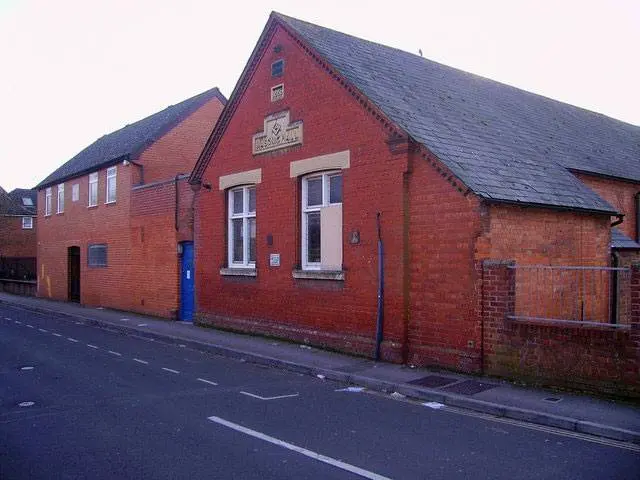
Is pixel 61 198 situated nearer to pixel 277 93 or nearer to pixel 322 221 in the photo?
pixel 277 93

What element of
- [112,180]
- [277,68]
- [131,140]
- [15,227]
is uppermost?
[131,140]

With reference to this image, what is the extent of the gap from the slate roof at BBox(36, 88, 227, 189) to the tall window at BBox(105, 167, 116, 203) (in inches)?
13.2

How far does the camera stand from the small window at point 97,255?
2412 cm

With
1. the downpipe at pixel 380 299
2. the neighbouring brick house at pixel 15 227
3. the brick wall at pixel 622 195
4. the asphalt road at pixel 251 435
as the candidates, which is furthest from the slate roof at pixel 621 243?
the neighbouring brick house at pixel 15 227

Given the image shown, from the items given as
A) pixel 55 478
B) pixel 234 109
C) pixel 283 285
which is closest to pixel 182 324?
pixel 283 285

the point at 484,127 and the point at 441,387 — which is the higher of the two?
the point at 484,127

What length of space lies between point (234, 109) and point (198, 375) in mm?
8079

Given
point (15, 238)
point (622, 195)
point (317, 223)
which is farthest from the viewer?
point (15, 238)

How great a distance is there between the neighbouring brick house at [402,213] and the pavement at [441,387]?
0.39 metres

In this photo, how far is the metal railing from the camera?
405 inches

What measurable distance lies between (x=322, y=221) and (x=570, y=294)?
5.31 m

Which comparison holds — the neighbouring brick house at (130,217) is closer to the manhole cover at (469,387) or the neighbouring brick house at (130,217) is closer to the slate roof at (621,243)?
the manhole cover at (469,387)

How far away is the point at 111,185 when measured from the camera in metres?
23.7

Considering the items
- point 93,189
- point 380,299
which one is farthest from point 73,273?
point 380,299
